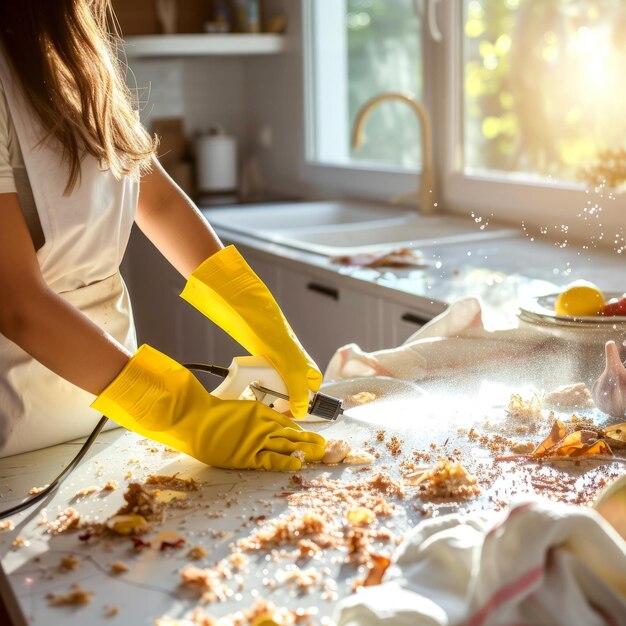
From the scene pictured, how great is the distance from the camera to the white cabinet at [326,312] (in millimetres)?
2158

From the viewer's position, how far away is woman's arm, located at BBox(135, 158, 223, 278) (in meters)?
1.41

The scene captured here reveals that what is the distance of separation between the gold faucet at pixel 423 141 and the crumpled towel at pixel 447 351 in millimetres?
1342

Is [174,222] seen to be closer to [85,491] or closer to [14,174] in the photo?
[14,174]

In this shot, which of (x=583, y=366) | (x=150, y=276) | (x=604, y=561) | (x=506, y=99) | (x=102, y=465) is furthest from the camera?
(x=506, y=99)

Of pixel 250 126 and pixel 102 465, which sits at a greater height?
pixel 250 126

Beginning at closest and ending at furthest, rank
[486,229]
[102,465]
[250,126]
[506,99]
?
[102,465]
[486,229]
[506,99]
[250,126]

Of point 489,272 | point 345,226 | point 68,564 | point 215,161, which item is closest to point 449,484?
point 68,564

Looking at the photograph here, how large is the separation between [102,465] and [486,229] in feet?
5.66

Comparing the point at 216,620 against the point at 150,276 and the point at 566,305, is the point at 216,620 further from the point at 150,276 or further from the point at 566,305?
the point at 150,276

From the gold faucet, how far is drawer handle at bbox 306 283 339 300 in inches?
22.5

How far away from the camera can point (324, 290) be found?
2.31 meters

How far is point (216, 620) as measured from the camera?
0.75 metres

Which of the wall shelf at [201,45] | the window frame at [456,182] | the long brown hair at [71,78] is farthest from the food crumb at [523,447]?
the wall shelf at [201,45]

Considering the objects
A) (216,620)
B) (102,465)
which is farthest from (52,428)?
(216,620)
